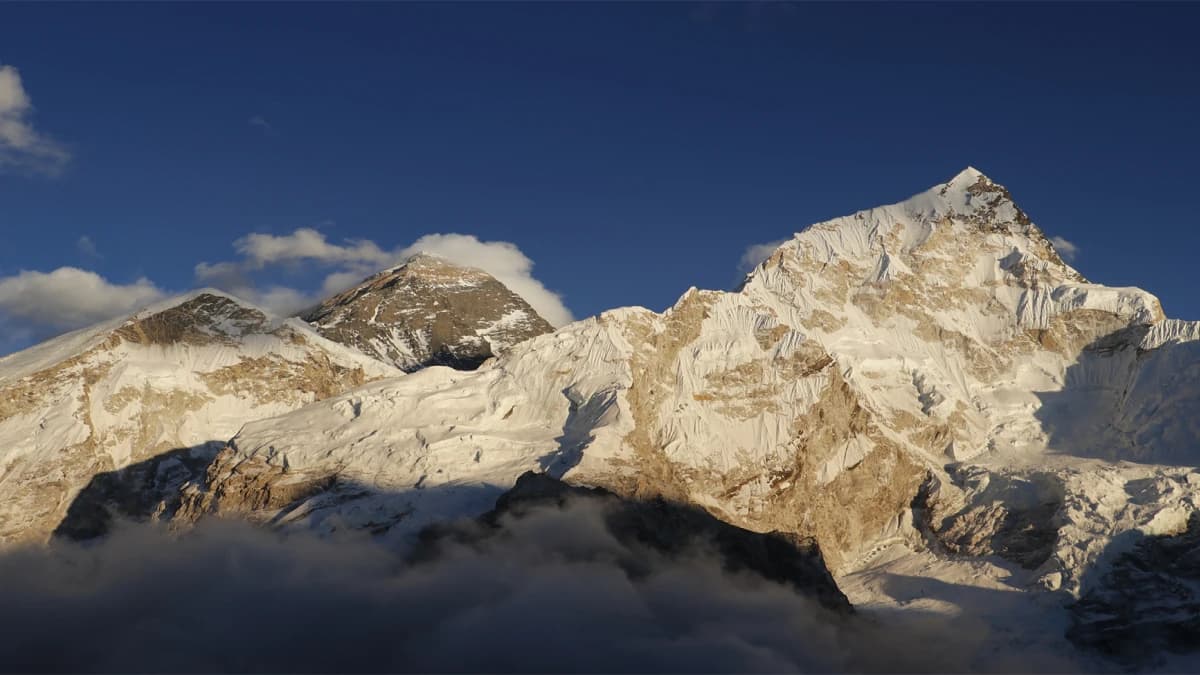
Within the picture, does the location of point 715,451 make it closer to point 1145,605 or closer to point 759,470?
point 759,470

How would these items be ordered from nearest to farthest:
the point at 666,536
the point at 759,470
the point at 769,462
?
the point at 666,536 → the point at 759,470 → the point at 769,462

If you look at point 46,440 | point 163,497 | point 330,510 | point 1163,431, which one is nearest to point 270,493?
point 330,510

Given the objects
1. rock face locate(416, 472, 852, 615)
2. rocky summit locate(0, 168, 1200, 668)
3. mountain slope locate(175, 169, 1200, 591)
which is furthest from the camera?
mountain slope locate(175, 169, 1200, 591)

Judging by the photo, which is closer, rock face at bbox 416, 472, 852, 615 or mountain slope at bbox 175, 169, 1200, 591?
rock face at bbox 416, 472, 852, 615

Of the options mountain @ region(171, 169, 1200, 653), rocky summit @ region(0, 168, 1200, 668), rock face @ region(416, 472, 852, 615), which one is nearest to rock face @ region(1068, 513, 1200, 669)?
rocky summit @ region(0, 168, 1200, 668)

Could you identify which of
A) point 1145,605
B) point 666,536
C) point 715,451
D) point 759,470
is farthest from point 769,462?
point 1145,605

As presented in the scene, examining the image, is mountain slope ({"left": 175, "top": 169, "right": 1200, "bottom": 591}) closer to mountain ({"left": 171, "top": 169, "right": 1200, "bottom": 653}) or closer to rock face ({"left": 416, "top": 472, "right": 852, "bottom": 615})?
mountain ({"left": 171, "top": 169, "right": 1200, "bottom": 653})

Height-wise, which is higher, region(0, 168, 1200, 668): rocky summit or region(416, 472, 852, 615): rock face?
region(0, 168, 1200, 668): rocky summit

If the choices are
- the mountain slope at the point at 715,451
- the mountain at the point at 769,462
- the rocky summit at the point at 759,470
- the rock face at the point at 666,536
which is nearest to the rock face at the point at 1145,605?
the rocky summit at the point at 759,470

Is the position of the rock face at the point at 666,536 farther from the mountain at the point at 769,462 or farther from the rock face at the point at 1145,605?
the rock face at the point at 1145,605

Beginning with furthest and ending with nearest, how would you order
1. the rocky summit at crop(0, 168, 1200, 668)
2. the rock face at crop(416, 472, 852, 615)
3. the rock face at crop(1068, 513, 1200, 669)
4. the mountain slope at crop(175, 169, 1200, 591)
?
the mountain slope at crop(175, 169, 1200, 591) < the rocky summit at crop(0, 168, 1200, 668) < the rock face at crop(1068, 513, 1200, 669) < the rock face at crop(416, 472, 852, 615)

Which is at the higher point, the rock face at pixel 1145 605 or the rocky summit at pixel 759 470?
the rocky summit at pixel 759 470

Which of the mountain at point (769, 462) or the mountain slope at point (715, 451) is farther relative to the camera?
the mountain slope at point (715, 451)

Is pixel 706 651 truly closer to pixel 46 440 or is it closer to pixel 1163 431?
pixel 1163 431
